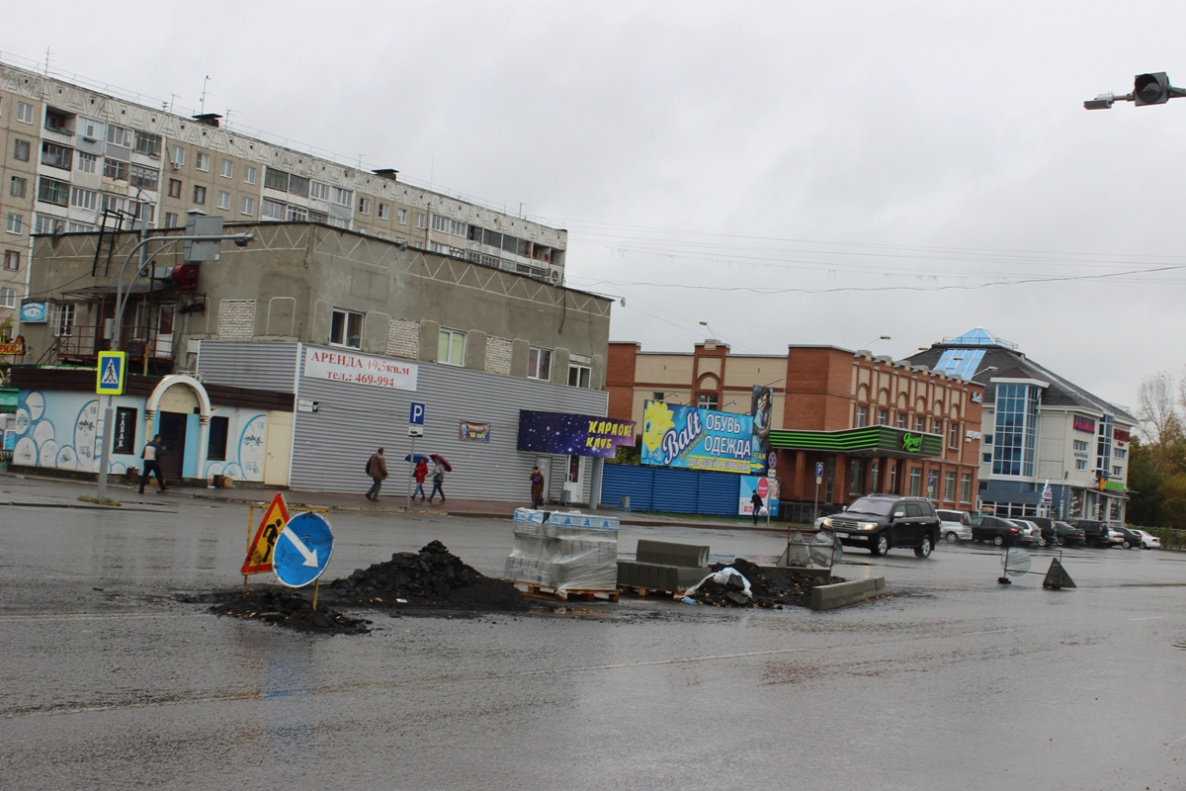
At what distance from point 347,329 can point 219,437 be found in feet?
19.0

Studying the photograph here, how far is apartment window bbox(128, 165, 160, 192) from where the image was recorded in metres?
72.6

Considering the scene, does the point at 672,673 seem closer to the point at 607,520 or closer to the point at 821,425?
the point at 607,520

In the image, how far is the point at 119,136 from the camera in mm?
71938

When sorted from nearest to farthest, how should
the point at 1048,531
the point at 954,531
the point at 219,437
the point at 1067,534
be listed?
the point at 219,437, the point at 954,531, the point at 1048,531, the point at 1067,534

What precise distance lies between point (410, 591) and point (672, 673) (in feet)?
13.5

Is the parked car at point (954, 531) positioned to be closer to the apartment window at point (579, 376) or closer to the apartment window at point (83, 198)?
the apartment window at point (579, 376)

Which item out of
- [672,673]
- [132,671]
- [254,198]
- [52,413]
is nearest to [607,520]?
[672,673]

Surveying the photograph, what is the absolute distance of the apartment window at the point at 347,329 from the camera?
1499 inches

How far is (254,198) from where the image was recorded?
7981 cm

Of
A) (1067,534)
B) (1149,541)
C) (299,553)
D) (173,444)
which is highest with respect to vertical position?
(173,444)

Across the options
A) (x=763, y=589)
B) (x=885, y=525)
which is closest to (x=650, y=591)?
(x=763, y=589)

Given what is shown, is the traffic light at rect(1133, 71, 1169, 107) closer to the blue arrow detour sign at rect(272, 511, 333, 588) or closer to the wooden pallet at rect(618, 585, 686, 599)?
the wooden pallet at rect(618, 585, 686, 599)

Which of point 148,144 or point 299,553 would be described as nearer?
point 299,553

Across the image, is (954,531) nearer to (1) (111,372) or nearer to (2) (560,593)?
(1) (111,372)
